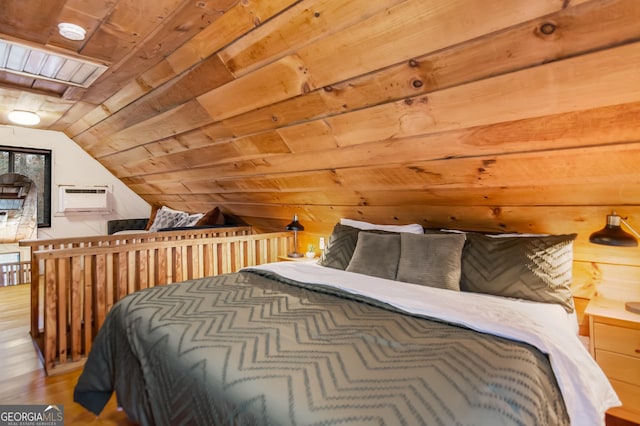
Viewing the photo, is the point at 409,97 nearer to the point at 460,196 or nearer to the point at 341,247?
the point at 460,196

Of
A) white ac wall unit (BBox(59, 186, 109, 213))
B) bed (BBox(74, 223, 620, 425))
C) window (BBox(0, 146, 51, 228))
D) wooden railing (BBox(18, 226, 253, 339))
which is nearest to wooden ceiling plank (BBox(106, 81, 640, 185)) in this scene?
A: bed (BBox(74, 223, 620, 425))

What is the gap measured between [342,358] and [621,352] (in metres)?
1.44

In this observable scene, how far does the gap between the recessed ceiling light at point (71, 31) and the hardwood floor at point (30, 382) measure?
210cm

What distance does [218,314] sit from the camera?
1538mm

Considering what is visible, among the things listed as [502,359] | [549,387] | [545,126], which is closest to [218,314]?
[502,359]

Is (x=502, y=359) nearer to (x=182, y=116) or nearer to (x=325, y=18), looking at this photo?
(x=325, y=18)

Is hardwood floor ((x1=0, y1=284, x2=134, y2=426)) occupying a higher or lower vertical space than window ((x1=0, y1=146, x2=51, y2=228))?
lower

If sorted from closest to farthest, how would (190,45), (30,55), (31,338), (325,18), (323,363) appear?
(323,363) < (325,18) < (190,45) < (30,55) < (31,338)

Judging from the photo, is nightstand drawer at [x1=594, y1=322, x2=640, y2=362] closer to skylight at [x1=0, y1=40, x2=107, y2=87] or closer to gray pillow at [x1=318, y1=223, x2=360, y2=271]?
gray pillow at [x1=318, y1=223, x2=360, y2=271]

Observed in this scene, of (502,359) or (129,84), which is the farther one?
(129,84)

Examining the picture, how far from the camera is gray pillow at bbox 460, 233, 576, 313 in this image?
70.4 inches

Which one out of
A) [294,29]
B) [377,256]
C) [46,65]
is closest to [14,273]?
[46,65]

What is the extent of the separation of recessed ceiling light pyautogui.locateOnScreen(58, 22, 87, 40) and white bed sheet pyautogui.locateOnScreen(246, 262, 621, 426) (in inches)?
73.3

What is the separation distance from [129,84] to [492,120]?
2.50 metres
